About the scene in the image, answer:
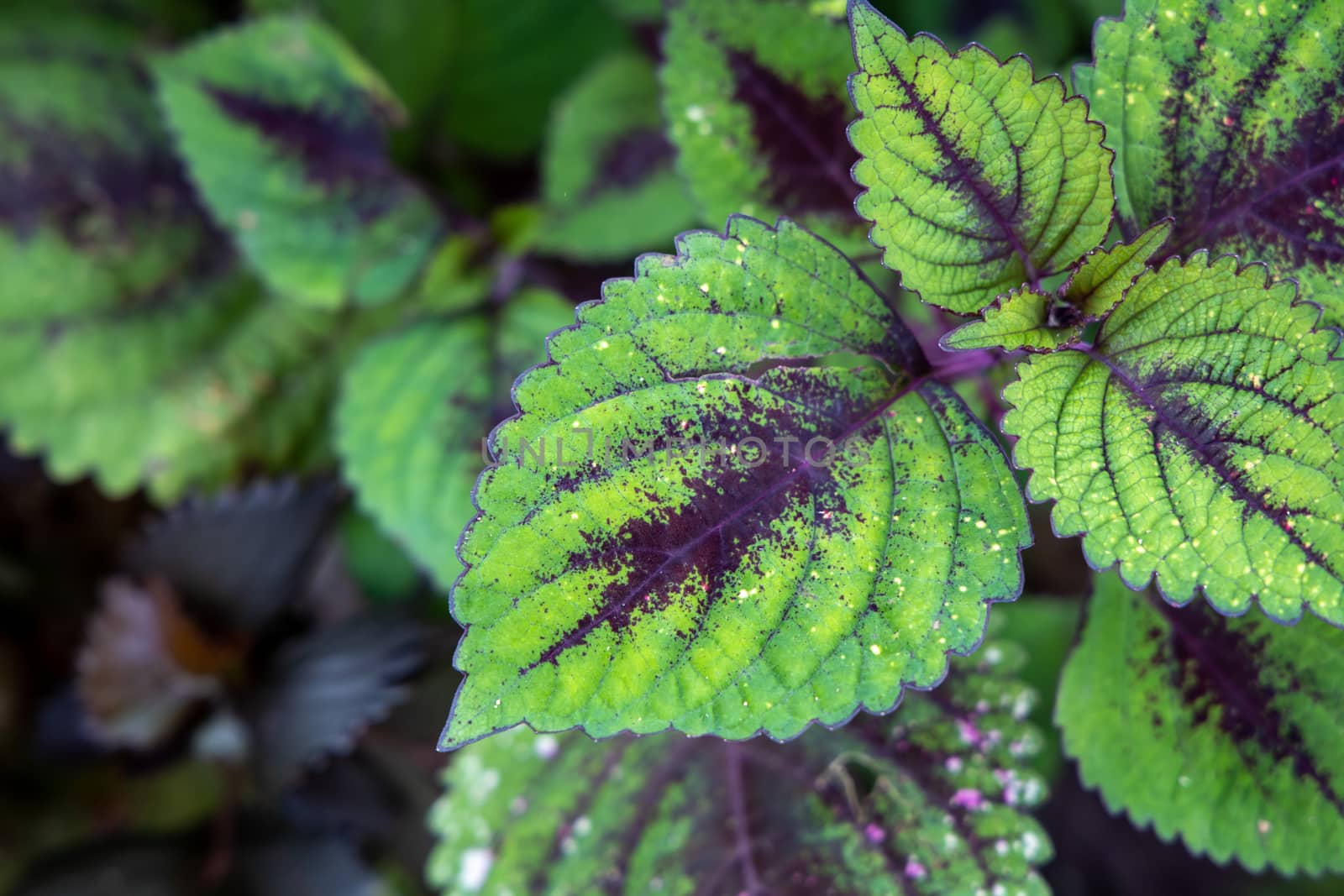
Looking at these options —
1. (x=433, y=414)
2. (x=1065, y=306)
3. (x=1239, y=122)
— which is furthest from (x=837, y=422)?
(x=433, y=414)

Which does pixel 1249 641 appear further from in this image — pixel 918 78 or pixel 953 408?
pixel 918 78

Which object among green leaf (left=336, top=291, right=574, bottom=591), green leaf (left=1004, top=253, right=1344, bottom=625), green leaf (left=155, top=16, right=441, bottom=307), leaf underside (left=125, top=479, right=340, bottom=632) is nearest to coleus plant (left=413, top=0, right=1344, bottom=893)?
green leaf (left=1004, top=253, right=1344, bottom=625)

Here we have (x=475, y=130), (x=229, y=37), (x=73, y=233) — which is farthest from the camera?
(x=475, y=130)

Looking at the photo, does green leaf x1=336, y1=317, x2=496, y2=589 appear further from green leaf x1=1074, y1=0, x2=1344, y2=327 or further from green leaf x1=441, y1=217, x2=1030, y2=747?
green leaf x1=1074, y1=0, x2=1344, y2=327

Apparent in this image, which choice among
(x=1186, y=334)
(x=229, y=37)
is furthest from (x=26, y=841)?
(x=1186, y=334)

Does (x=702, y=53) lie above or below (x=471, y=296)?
above

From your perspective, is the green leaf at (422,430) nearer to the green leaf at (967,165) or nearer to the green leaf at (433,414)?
the green leaf at (433,414)
